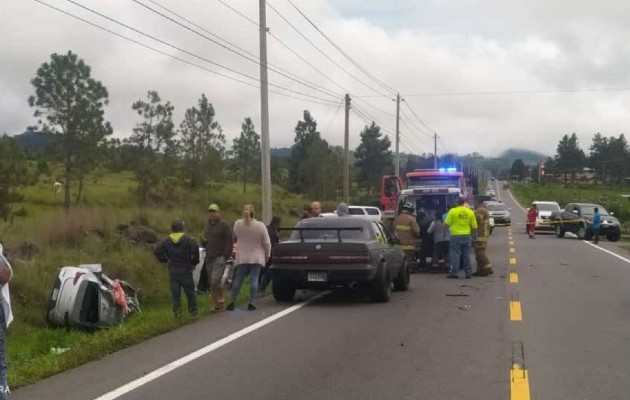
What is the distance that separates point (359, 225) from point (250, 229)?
2.23 m

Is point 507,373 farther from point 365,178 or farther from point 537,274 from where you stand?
point 365,178

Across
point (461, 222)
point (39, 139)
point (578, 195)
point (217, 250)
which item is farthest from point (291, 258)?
point (578, 195)

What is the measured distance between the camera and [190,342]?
32.1ft

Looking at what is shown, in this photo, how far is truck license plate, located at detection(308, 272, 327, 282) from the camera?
13.2m

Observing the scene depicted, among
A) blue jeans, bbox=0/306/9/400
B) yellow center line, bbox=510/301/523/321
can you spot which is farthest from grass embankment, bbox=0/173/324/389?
yellow center line, bbox=510/301/523/321

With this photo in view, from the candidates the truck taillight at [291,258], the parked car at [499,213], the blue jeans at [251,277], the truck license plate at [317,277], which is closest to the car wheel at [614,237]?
the parked car at [499,213]

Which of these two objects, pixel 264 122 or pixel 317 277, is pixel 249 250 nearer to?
pixel 317 277

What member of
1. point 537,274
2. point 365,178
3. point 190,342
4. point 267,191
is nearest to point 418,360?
point 190,342

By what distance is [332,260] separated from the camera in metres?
13.2

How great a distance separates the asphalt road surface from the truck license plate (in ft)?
1.60

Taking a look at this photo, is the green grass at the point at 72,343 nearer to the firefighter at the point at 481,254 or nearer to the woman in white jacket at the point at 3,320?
the woman in white jacket at the point at 3,320

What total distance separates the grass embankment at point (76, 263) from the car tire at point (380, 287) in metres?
2.88

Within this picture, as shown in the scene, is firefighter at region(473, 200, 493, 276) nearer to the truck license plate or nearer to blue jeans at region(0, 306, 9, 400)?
the truck license plate

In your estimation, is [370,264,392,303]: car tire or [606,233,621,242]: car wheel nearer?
[370,264,392,303]: car tire
